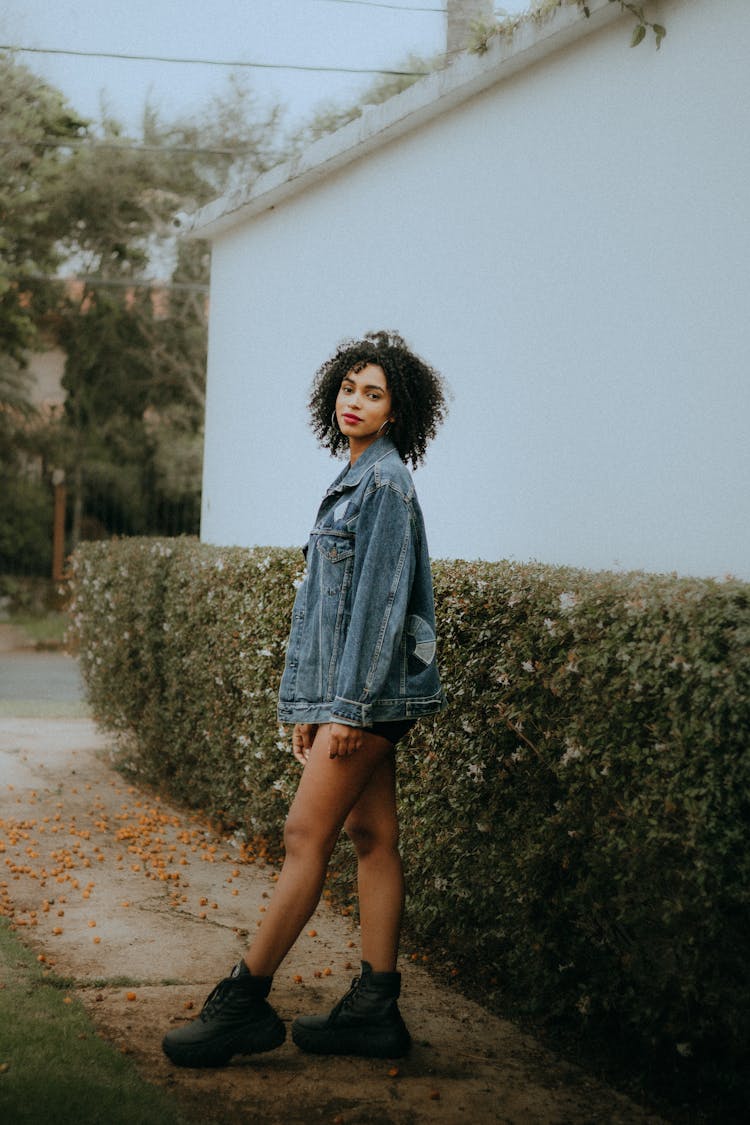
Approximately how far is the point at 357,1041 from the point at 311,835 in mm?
705

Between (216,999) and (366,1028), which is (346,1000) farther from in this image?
(216,999)

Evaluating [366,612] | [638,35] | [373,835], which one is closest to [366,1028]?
[373,835]

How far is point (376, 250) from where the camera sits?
7320 millimetres

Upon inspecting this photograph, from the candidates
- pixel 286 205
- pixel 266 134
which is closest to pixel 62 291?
pixel 266 134

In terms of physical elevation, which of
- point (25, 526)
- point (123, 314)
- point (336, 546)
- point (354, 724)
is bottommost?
point (354, 724)

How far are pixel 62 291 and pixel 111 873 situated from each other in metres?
19.9

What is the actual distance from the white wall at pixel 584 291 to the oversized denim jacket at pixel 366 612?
133 cm

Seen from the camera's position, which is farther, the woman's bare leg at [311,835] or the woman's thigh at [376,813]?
the woman's thigh at [376,813]

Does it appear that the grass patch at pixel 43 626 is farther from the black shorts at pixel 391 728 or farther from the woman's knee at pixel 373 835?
the black shorts at pixel 391 728

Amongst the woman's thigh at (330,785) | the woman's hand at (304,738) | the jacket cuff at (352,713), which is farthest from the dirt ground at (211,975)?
the jacket cuff at (352,713)

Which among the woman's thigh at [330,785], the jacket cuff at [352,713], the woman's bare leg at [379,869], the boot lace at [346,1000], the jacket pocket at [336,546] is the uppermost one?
the jacket pocket at [336,546]

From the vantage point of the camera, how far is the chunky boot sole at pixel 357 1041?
3797 mm

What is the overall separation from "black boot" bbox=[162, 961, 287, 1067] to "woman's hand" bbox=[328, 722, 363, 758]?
0.76 m

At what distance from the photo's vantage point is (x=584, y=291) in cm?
522
